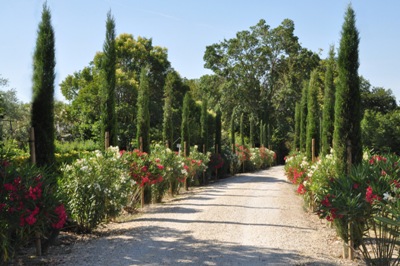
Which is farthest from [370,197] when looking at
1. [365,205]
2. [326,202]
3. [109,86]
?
[109,86]

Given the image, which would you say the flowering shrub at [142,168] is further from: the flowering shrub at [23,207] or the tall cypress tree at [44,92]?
the flowering shrub at [23,207]

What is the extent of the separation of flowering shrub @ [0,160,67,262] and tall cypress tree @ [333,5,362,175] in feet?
17.9

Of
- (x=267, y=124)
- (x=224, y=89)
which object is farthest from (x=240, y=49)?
(x=267, y=124)

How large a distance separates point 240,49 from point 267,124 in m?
7.63

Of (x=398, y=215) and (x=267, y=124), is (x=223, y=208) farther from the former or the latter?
(x=267, y=124)

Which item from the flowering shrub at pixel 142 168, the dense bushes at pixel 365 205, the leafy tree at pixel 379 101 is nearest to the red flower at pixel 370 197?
the dense bushes at pixel 365 205

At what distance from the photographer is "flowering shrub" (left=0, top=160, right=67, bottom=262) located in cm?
480

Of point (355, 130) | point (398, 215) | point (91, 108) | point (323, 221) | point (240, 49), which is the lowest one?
point (323, 221)

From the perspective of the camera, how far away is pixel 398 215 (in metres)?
4.02

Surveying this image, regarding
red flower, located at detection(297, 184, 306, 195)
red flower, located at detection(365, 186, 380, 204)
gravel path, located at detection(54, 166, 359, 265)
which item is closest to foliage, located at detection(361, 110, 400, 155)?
red flower, located at detection(297, 184, 306, 195)

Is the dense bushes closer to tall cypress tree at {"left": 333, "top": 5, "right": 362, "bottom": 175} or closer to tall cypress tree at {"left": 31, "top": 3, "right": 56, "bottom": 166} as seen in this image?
tall cypress tree at {"left": 333, "top": 5, "right": 362, "bottom": 175}

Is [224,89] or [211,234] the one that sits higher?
[224,89]

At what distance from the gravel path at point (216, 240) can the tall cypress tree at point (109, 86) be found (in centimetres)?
247

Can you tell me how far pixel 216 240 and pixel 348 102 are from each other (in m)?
4.03
